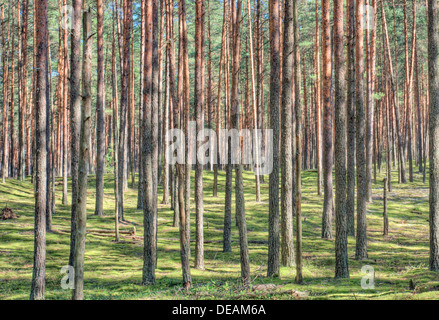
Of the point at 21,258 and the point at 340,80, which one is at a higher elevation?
the point at 340,80

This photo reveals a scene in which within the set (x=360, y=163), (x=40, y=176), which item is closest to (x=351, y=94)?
(x=360, y=163)

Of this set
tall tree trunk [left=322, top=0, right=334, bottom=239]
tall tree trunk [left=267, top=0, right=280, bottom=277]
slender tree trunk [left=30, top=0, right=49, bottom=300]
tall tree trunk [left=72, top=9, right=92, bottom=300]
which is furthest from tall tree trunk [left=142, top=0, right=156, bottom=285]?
tall tree trunk [left=322, top=0, right=334, bottom=239]

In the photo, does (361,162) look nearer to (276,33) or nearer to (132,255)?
(276,33)

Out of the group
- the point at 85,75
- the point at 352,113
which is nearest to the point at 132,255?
the point at 352,113

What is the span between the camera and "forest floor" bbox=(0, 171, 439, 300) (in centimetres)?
1137

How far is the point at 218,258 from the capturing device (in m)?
18.2

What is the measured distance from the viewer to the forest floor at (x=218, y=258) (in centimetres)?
1137

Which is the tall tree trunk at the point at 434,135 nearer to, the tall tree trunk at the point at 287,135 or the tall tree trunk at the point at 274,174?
the tall tree trunk at the point at 287,135

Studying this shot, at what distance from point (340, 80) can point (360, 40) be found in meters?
5.07

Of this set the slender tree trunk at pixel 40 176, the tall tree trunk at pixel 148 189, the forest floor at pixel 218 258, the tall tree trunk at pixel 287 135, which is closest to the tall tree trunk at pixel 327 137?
the forest floor at pixel 218 258

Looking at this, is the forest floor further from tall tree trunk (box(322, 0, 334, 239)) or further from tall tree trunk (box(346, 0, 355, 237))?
tall tree trunk (box(346, 0, 355, 237))

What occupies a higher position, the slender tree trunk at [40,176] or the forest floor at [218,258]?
the slender tree trunk at [40,176]

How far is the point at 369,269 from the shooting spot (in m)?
15.0
